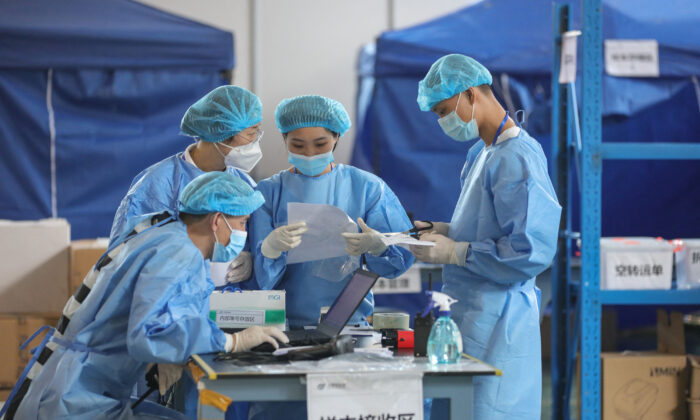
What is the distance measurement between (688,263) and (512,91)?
197 cm

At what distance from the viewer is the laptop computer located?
2189 mm

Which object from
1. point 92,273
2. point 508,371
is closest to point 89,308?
point 92,273

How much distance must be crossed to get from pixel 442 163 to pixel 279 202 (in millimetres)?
2604

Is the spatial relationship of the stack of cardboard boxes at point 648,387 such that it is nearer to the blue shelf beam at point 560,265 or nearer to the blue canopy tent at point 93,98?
the blue shelf beam at point 560,265

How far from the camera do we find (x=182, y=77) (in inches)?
190

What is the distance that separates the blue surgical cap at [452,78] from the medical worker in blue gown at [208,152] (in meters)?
0.74

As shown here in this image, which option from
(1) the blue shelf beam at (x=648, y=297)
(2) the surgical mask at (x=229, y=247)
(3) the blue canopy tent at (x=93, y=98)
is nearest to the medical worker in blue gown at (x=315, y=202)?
(2) the surgical mask at (x=229, y=247)

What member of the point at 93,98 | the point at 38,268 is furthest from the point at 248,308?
the point at 93,98

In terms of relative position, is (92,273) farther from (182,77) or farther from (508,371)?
(182,77)

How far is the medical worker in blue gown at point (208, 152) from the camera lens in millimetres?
2834

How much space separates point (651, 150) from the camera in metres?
3.09

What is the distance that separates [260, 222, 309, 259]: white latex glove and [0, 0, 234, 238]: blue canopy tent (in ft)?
8.38

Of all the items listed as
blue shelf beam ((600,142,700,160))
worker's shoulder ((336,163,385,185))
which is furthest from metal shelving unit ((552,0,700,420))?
worker's shoulder ((336,163,385,185))

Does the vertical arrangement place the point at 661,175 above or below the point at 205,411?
above
